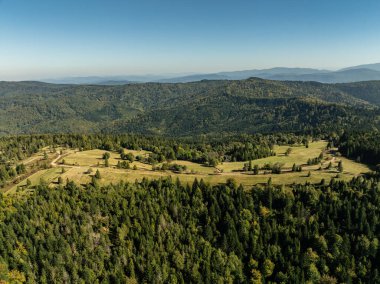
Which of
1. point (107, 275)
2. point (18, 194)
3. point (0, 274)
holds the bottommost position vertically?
point (107, 275)

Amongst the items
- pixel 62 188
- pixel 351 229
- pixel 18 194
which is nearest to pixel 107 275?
pixel 62 188

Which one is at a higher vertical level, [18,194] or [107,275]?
[18,194]

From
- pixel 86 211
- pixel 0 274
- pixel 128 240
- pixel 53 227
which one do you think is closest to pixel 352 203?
pixel 128 240

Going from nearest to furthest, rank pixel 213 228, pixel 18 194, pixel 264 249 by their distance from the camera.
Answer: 1. pixel 264 249
2. pixel 213 228
3. pixel 18 194

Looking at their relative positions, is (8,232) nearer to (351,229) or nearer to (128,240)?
(128,240)

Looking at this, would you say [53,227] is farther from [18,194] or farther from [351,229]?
[351,229]

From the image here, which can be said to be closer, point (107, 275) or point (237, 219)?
point (107, 275)

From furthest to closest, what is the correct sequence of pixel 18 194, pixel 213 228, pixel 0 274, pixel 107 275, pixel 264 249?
pixel 18 194 → pixel 213 228 → pixel 264 249 → pixel 107 275 → pixel 0 274

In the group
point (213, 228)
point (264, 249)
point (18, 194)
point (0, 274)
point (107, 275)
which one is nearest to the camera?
point (0, 274)

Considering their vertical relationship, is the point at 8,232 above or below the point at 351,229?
above
